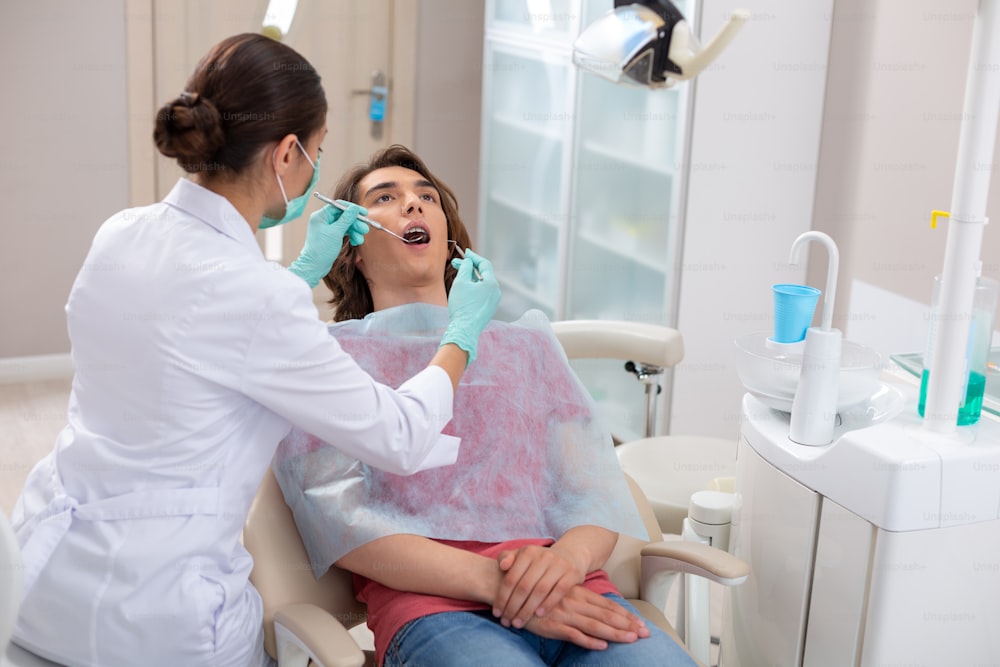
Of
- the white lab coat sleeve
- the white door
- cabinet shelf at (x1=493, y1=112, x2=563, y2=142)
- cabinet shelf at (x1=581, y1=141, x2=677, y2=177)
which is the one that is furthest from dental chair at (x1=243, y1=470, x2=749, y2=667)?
the white door

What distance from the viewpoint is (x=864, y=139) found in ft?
8.70

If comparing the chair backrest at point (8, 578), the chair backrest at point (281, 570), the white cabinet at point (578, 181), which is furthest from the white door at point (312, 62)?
the chair backrest at point (8, 578)

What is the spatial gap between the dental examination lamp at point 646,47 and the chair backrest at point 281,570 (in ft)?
2.52

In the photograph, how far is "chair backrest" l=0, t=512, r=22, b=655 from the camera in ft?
3.65

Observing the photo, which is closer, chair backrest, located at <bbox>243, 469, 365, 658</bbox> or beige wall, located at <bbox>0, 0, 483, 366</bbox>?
chair backrest, located at <bbox>243, 469, 365, 658</bbox>

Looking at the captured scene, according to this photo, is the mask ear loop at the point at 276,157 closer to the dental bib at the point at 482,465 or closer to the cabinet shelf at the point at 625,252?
the dental bib at the point at 482,465

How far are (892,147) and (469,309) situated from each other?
4.85ft

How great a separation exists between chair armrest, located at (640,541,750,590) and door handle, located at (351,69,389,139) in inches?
108

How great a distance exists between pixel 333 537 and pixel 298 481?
0.11m

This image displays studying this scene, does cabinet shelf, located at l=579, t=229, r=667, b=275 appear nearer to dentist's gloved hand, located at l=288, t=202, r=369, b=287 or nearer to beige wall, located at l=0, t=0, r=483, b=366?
beige wall, located at l=0, t=0, r=483, b=366

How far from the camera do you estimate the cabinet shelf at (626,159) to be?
2899mm

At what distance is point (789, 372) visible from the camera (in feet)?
4.94

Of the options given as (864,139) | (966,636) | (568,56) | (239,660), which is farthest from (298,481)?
(568,56)

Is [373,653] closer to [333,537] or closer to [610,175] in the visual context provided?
[333,537]
